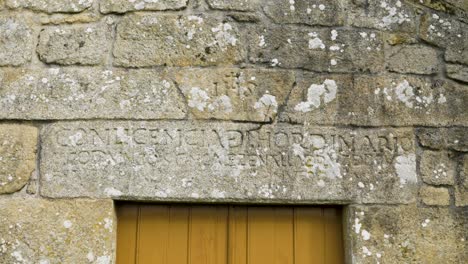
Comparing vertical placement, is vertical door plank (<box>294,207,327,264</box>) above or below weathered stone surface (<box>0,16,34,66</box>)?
below

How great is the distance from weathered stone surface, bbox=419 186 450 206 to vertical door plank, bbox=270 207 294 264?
2.34ft

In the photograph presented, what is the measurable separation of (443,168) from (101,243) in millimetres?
1867

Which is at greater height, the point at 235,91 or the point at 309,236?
the point at 235,91

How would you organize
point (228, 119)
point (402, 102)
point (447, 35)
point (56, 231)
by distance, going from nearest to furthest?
point (56, 231) → point (228, 119) → point (402, 102) → point (447, 35)

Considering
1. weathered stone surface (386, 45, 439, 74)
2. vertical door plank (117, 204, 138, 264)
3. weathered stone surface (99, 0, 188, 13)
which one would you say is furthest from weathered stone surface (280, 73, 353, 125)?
vertical door plank (117, 204, 138, 264)

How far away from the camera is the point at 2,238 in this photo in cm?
314

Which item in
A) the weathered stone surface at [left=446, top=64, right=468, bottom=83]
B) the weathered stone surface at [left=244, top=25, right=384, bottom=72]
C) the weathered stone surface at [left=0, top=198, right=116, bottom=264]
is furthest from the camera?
the weathered stone surface at [left=446, top=64, right=468, bottom=83]

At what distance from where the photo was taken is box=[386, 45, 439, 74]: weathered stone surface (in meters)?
3.46

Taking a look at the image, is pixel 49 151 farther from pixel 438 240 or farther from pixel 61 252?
pixel 438 240

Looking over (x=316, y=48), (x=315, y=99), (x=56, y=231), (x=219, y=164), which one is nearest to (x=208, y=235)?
(x=219, y=164)

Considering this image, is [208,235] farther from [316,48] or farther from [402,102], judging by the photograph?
[402,102]

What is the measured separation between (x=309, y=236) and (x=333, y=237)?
0.14 m

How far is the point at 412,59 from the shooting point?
348cm

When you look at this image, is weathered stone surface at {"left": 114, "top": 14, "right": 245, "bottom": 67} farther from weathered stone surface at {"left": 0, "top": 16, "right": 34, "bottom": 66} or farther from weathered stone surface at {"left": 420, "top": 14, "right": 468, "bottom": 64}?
weathered stone surface at {"left": 420, "top": 14, "right": 468, "bottom": 64}
